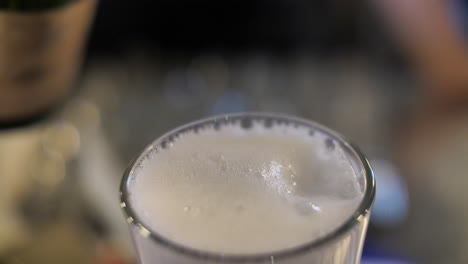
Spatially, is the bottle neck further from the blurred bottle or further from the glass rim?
the glass rim

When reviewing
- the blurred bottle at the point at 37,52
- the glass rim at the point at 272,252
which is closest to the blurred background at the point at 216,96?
the blurred bottle at the point at 37,52

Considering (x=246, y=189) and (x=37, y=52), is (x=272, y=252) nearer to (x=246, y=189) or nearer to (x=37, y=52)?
(x=246, y=189)

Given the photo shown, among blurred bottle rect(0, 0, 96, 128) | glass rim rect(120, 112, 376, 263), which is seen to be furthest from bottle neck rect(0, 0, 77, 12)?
glass rim rect(120, 112, 376, 263)

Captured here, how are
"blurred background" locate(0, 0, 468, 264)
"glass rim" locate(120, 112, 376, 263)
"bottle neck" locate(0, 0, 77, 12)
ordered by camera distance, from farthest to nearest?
"blurred background" locate(0, 0, 468, 264), "bottle neck" locate(0, 0, 77, 12), "glass rim" locate(120, 112, 376, 263)

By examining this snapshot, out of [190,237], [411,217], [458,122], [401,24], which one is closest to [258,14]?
[401,24]

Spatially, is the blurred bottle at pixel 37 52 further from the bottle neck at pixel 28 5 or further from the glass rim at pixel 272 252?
the glass rim at pixel 272 252
